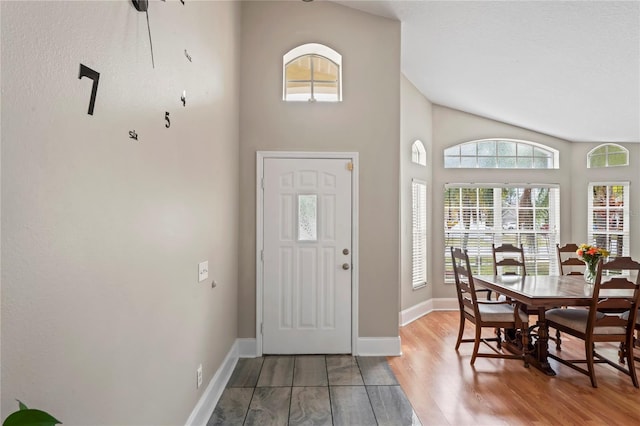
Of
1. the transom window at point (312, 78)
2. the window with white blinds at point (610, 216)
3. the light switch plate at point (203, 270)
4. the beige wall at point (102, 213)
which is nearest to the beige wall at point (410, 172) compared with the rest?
the transom window at point (312, 78)

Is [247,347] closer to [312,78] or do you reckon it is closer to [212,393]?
[212,393]

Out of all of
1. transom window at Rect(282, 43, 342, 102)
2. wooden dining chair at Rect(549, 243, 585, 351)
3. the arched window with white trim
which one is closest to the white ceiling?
transom window at Rect(282, 43, 342, 102)

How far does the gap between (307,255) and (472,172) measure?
11.2 feet

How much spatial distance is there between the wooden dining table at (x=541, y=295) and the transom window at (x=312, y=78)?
260cm

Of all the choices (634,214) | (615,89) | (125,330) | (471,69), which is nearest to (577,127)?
(615,89)

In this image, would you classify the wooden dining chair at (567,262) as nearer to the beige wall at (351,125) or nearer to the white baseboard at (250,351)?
the white baseboard at (250,351)

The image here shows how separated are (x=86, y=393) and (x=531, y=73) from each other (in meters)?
4.75

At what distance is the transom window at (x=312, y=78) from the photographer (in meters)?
3.90

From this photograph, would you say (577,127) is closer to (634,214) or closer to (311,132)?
(634,214)

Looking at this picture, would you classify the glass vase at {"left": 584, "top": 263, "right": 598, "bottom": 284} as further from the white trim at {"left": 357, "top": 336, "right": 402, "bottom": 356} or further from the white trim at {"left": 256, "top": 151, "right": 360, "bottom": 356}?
the white trim at {"left": 256, "top": 151, "right": 360, "bottom": 356}

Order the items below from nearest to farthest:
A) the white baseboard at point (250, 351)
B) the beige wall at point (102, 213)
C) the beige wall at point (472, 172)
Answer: the beige wall at point (102, 213)
the white baseboard at point (250, 351)
the beige wall at point (472, 172)

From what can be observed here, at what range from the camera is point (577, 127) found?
17.1 ft

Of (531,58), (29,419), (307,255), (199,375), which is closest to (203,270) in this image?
(199,375)

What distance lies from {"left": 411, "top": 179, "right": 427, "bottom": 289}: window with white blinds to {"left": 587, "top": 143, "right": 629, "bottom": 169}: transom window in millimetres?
2905
